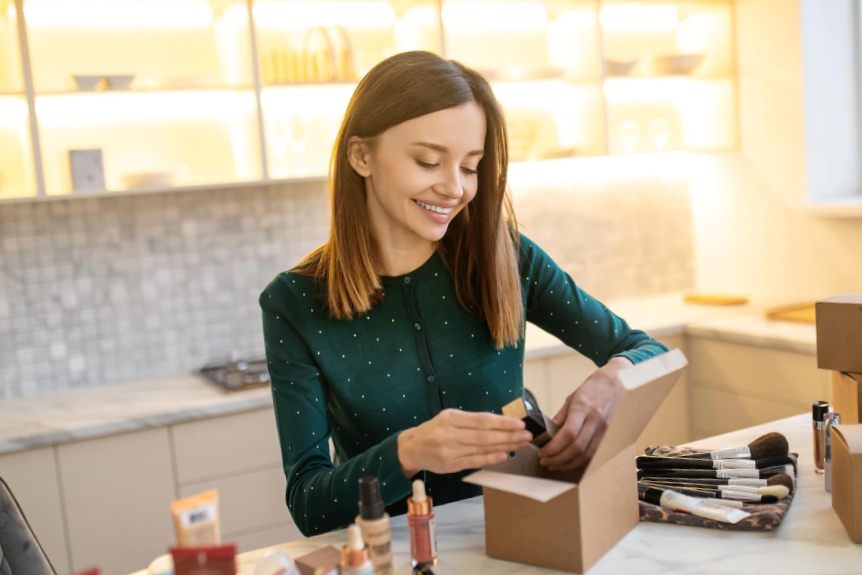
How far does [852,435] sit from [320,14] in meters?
2.61

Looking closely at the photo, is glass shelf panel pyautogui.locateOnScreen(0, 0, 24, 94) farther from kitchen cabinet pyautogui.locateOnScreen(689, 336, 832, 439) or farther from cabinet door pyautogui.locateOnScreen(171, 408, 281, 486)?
kitchen cabinet pyautogui.locateOnScreen(689, 336, 832, 439)

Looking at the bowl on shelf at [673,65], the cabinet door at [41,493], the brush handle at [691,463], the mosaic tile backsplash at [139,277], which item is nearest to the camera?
the brush handle at [691,463]

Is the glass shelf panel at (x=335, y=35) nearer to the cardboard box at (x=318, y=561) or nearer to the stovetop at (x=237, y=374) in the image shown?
the stovetop at (x=237, y=374)

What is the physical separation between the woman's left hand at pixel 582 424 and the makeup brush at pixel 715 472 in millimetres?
168

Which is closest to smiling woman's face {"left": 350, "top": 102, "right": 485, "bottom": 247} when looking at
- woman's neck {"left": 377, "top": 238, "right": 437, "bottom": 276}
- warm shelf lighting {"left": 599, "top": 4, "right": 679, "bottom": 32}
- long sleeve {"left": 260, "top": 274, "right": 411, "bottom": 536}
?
woman's neck {"left": 377, "top": 238, "right": 437, "bottom": 276}

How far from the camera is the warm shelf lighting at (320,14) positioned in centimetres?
320

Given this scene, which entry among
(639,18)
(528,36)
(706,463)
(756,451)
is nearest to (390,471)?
(706,463)

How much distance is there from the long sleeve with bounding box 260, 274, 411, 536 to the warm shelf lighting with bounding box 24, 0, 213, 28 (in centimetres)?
185

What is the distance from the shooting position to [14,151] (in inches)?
116

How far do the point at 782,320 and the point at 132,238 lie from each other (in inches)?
98.0

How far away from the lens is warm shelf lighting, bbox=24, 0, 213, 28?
117 inches

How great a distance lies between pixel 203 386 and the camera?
297 cm

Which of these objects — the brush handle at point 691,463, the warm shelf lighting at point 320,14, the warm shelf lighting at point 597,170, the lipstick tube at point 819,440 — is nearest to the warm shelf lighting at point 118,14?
the warm shelf lighting at point 320,14

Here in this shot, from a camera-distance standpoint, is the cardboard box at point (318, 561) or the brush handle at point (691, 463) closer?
the cardboard box at point (318, 561)
